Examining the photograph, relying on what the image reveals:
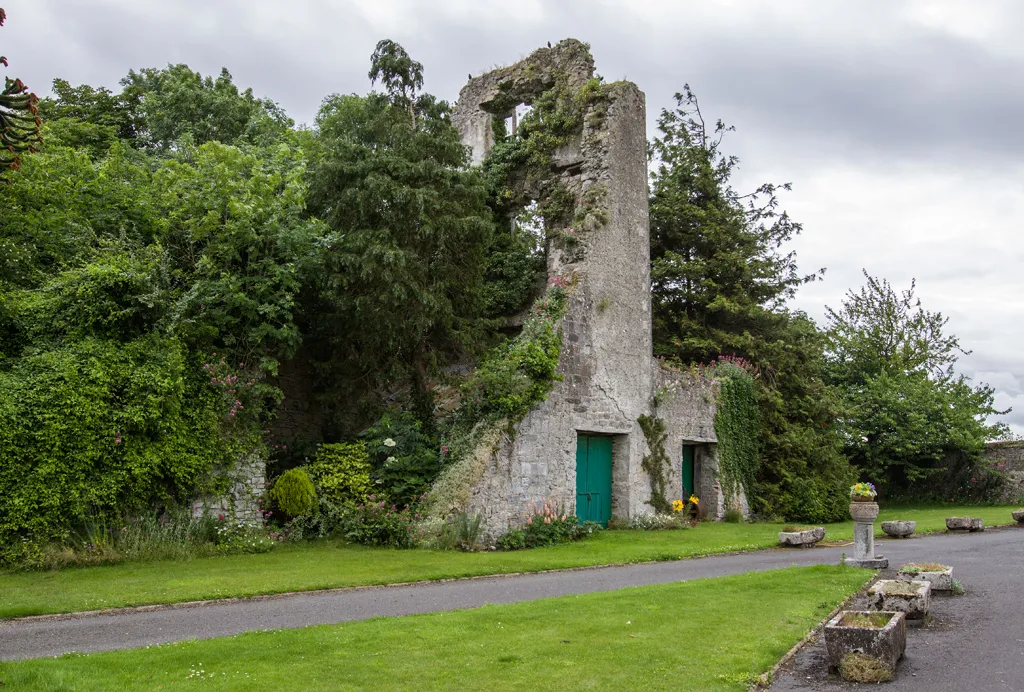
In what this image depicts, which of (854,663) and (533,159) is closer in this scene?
(854,663)

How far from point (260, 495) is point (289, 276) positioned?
13.2ft

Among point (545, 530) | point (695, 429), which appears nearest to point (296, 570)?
point (545, 530)

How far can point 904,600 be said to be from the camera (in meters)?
8.23

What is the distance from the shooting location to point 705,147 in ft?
82.6

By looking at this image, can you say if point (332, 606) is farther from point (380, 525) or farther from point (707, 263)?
point (707, 263)

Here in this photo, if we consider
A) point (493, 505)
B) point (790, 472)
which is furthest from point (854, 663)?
point (790, 472)

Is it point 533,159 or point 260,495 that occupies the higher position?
point 533,159

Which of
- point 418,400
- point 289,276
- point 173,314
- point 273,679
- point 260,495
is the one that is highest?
point 289,276

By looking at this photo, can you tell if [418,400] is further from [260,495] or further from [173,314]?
[173,314]

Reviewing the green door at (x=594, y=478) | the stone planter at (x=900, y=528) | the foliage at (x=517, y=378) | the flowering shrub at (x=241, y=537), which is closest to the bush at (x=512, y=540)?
the foliage at (x=517, y=378)

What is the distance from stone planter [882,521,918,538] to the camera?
15938 millimetres

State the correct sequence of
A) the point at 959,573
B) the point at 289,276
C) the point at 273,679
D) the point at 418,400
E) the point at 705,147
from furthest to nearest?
the point at 705,147 < the point at 418,400 < the point at 289,276 < the point at 959,573 < the point at 273,679

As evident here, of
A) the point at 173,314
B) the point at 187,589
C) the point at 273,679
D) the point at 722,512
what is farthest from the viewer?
the point at 722,512

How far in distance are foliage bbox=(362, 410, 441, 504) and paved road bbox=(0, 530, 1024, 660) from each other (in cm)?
390
